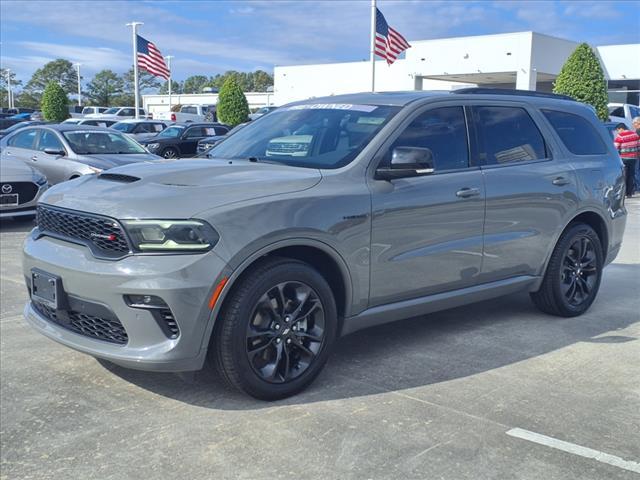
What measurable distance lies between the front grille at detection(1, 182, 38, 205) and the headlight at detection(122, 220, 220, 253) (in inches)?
287

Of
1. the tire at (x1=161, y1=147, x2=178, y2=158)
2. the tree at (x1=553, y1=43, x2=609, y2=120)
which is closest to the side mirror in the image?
the tire at (x1=161, y1=147, x2=178, y2=158)

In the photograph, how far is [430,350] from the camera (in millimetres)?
4953

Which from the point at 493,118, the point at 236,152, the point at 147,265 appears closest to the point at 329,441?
the point at 147,265

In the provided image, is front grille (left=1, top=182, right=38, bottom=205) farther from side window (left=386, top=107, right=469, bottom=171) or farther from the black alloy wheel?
the black alloy wheel

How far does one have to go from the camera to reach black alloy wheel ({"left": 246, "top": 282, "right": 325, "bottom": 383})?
12.7 feet

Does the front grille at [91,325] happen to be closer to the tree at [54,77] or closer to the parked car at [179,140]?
the parked car at [179,140]

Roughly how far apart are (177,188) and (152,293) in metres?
0.64

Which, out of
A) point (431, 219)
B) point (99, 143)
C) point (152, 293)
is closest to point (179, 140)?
point (99, 143)

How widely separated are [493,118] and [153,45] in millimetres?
25682

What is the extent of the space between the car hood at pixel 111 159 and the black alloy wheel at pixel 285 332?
7826 millimetres

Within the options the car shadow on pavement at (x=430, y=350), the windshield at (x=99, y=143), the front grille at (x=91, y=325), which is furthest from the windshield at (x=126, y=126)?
the front grille at (x=91, y=325)

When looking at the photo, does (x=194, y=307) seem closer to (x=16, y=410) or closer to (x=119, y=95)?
(x=16, y=410)

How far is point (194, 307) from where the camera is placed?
11.6 feet

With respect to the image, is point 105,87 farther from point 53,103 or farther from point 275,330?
point 275,330
